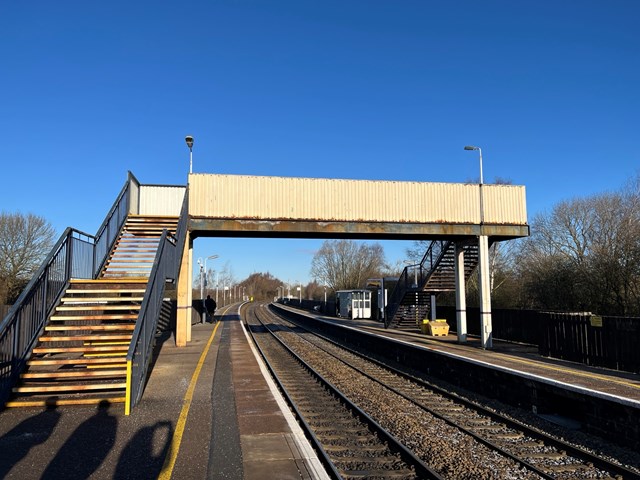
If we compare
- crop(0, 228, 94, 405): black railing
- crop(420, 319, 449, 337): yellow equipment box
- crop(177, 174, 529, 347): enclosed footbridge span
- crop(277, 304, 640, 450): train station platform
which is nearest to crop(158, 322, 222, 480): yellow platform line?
crop(0, 228, 94, 405): black railing

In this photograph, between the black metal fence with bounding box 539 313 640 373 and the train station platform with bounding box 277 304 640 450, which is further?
the black metal fence with bounding box 539 313 640 373

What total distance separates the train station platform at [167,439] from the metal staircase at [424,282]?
15.6 metres

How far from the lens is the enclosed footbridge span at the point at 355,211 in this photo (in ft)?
61.0

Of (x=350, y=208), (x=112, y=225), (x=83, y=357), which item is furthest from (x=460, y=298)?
(x=83, y=357)

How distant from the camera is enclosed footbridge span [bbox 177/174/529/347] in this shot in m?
18.6

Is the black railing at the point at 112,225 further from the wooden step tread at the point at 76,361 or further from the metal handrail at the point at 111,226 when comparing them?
the wooden step tread at the point at 76,361

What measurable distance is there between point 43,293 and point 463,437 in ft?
27.8

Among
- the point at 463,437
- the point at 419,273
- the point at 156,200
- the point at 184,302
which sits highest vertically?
the point at 156,200

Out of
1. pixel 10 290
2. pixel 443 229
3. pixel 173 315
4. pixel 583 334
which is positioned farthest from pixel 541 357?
pixel 10 290

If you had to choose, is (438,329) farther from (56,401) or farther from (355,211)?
(56,401)

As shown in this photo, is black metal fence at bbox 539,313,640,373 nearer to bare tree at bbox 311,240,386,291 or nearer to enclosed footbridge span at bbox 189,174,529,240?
enclosed footbridge span at bbox 189,174,529,240

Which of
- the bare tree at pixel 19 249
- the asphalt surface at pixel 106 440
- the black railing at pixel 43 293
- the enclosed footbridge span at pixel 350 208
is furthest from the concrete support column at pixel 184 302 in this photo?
the bare tree at pixel 19 249

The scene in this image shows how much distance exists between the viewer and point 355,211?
19.2 metres

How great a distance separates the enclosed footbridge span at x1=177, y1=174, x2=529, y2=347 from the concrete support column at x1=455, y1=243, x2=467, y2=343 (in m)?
0.04
